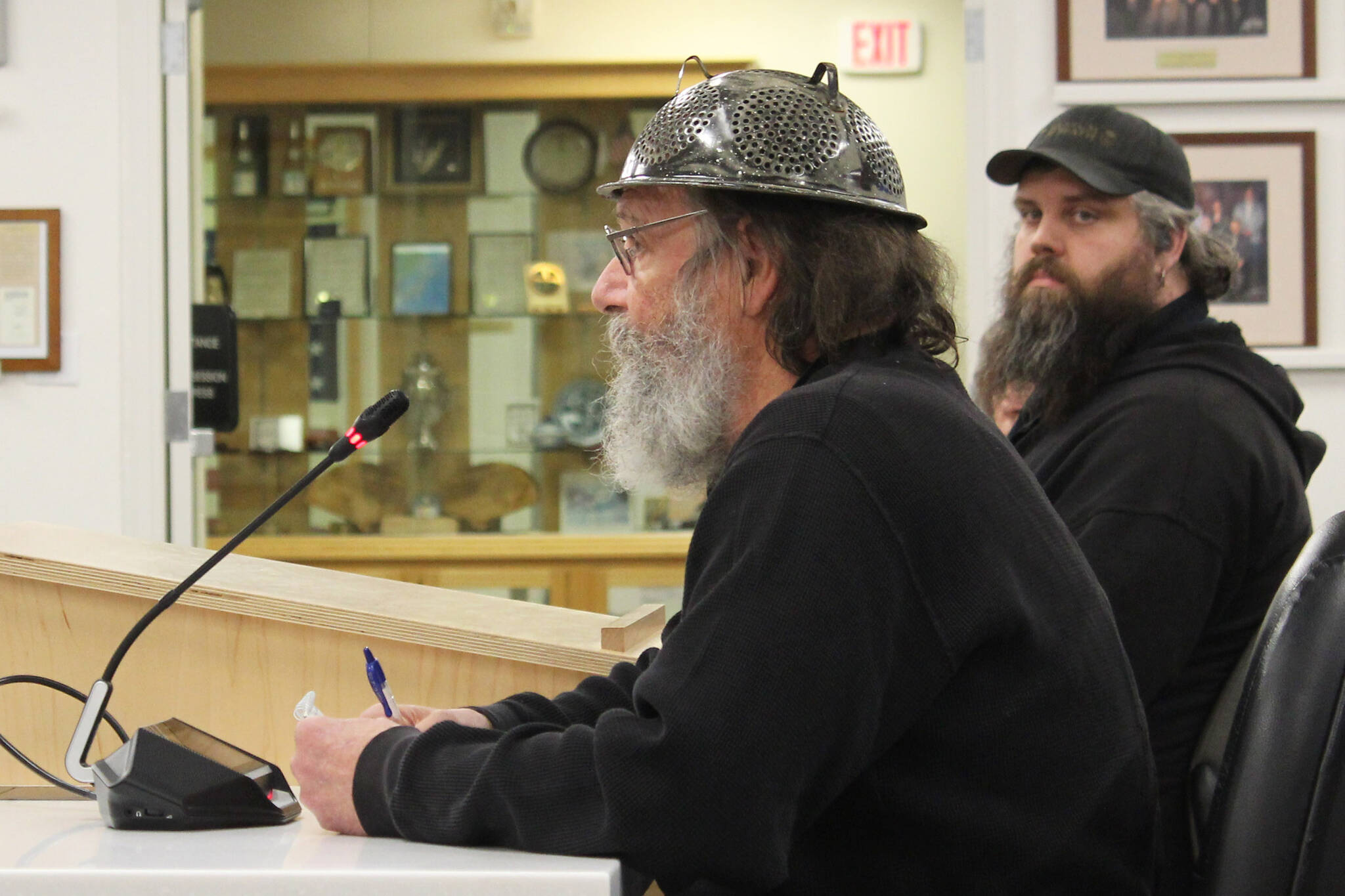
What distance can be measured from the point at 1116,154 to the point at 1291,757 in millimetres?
1338

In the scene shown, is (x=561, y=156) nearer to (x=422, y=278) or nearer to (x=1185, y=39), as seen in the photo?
(x=422, y=278)

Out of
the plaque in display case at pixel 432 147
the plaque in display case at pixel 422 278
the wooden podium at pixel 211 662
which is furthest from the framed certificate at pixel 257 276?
the wooden podium at pixel 211 662

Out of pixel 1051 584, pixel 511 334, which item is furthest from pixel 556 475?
pixel 1051 584

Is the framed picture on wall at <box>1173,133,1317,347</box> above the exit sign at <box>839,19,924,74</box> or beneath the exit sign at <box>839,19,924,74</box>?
beneath

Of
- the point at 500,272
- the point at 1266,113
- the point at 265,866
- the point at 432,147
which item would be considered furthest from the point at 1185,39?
the point at 265,866

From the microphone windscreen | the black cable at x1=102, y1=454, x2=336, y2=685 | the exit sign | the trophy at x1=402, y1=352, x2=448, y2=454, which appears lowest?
the black cable at x1=102, y1=454, x2=336, y2=685

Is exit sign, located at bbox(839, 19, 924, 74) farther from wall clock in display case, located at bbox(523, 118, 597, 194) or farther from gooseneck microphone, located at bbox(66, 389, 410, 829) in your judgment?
gooseneck microphone, located at bbox(66, 389, 410, 829)

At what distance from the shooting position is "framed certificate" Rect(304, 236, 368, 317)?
434 centimetres

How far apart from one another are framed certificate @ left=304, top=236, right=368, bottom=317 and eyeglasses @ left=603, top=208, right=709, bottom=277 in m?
3.14

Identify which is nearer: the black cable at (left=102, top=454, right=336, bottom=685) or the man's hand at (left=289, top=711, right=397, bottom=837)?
the man's hand at (left=289, top=711, right=397, bottom=837)

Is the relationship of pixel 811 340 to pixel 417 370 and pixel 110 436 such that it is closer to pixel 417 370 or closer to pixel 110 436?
pixel 110 436

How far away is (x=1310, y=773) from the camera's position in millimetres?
983

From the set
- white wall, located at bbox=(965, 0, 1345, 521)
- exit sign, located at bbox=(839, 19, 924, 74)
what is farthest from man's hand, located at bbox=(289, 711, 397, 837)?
exit sign, located at bbox=(839, 19, 924, 74)

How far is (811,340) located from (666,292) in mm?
173
